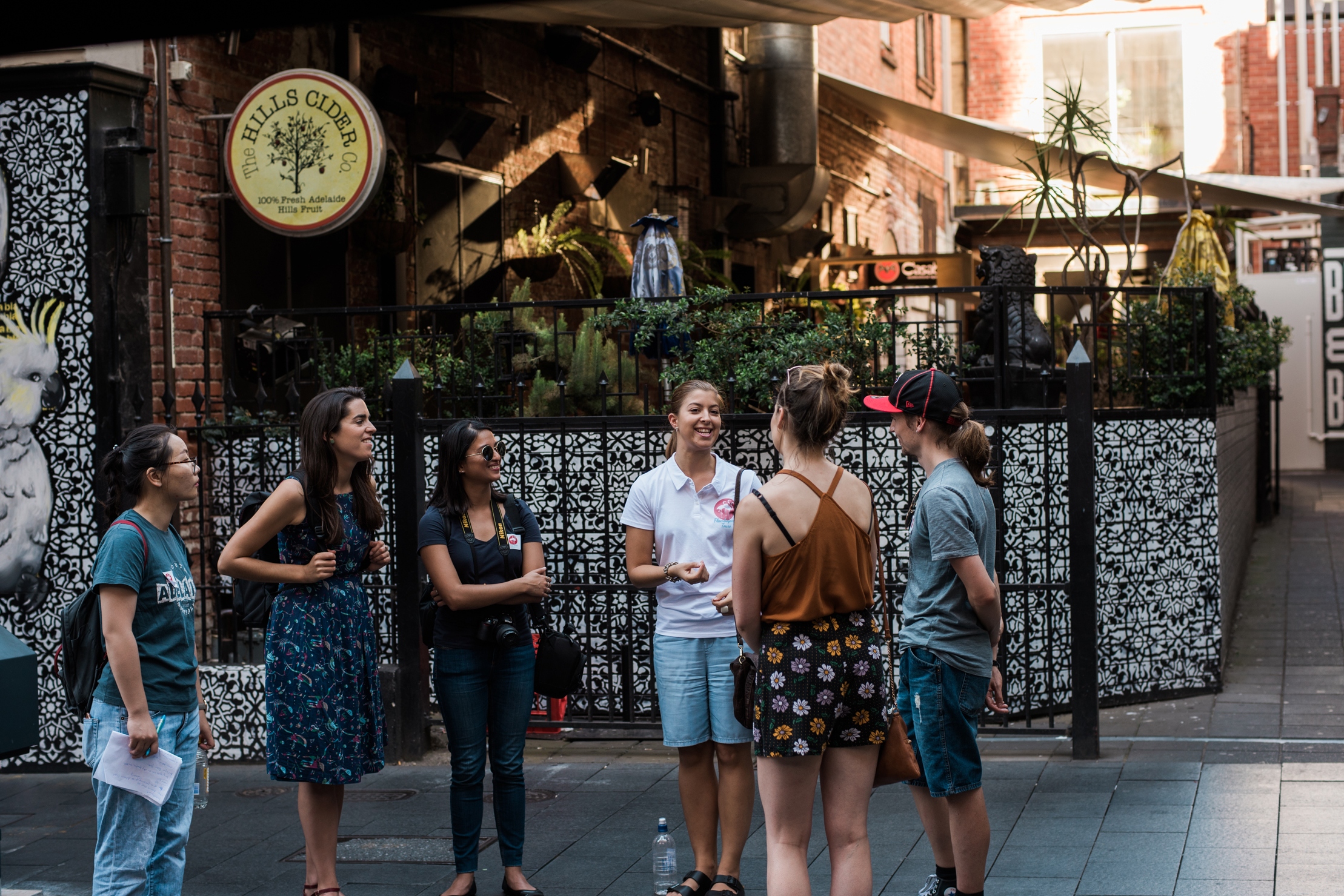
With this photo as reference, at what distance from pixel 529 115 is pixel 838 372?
836cm

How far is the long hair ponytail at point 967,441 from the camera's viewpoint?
4539mm

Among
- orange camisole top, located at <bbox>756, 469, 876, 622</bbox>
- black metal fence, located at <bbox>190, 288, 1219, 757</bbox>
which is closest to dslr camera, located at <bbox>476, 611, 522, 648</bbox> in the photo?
orange camisole top, located at <bbox>756, 469, 876, 622</bbox>

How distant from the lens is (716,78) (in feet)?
52.0

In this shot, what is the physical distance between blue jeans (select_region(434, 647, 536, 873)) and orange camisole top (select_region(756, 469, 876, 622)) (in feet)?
4.87

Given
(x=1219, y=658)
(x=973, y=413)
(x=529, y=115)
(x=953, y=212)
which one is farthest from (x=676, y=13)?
(x=953, y=212)

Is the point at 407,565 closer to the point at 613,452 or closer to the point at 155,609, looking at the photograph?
the point at 613,452

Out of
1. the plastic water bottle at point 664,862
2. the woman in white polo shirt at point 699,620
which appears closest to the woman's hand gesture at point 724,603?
the woman in white polo shirt at point 699,620

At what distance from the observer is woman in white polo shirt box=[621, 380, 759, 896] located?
507 cm

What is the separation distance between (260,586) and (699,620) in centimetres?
156

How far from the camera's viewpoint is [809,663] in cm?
404

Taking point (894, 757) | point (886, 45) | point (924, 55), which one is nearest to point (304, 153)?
point (894, 757)

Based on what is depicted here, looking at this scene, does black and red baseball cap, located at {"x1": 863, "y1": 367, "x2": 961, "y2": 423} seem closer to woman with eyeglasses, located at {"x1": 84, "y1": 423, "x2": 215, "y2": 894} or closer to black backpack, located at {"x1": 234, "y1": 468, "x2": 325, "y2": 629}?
black backpack, located at {"x1": 234, "y1": 468, "x2": 325, "y2": 629}

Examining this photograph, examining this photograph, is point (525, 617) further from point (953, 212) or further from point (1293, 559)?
point (953, 212)

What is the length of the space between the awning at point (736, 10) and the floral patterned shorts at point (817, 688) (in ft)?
18.4
